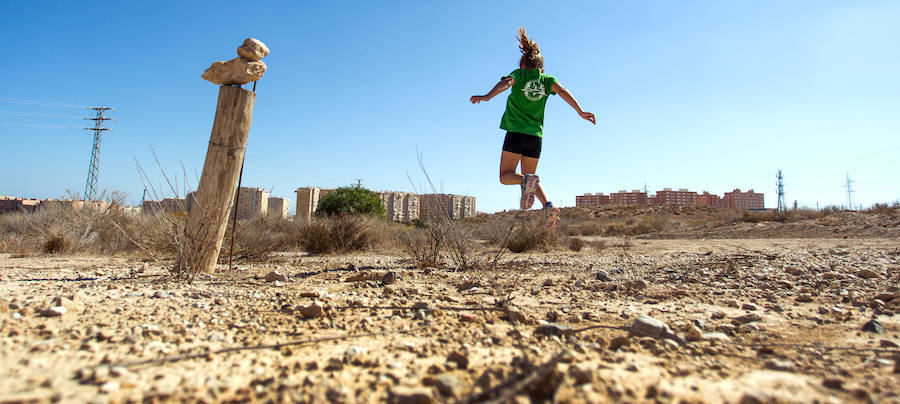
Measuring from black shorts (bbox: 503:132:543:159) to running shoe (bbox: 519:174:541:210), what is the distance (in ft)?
0.96

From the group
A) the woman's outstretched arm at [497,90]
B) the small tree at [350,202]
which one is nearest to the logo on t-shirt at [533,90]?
the woman's outstretched arm at [497,90]

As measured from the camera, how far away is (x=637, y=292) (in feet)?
11.6

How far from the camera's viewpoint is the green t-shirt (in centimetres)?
432

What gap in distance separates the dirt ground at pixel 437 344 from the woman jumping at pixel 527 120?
110cm

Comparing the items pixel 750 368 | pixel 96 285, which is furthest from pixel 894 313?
pixel 96 285

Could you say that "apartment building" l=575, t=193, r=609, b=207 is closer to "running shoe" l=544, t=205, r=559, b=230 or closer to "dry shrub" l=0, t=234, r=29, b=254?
"dry shrub" l=0, t=234, r=29, b=254

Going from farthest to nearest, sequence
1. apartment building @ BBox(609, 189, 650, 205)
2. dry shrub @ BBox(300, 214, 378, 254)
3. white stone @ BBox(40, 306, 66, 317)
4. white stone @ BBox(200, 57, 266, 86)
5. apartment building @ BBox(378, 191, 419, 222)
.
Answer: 1. apartment building @ BBox(609, 189, 650, 205)
2. apartment building @ BBox(378, 191, 419, 222)
3. dry shrub @ BBox(300, 214, 378, 254)
4. white stone @ BBox(200, 57, 266, 86)
5. white stone @ BBox(40, 306, 66, 317)

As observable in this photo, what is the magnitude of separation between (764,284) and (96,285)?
17.9ft

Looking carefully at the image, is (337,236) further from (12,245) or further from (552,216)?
(12,245)

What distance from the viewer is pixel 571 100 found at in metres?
4.57

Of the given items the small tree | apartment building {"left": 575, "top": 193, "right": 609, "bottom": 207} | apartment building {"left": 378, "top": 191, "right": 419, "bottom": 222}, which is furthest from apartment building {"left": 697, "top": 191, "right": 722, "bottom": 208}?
the small tree

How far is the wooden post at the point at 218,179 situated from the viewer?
3.81 m

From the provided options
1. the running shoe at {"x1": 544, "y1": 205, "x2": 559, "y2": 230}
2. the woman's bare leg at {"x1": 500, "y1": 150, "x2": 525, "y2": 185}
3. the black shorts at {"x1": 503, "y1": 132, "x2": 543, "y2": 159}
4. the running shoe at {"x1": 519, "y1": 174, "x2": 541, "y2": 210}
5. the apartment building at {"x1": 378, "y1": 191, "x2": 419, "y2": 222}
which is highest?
the apartment building at {"x1": 378, "y1": 191, "x2": 419, "y2": 222}

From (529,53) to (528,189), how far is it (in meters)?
1.44
